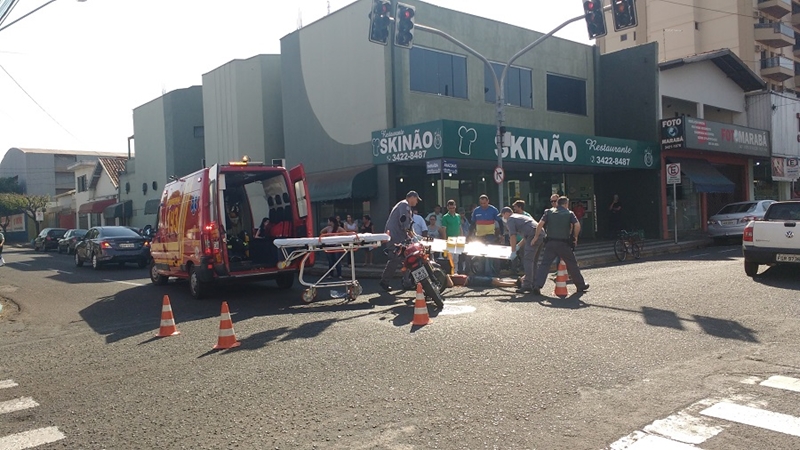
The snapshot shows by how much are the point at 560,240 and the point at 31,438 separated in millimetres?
8696

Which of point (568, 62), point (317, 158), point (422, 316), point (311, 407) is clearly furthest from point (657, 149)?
point (311, 407)

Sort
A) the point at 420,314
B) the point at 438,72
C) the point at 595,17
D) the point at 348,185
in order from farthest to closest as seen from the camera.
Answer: the point at 438,72 → the point at 348,185 → the point at 595,17 → the point at 420,314

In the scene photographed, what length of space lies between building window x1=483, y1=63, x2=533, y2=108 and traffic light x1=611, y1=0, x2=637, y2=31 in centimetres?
940

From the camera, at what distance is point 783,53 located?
53750mm

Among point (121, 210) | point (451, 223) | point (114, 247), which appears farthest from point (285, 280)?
point (121, 210)

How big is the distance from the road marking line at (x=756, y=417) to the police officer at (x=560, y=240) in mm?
6326

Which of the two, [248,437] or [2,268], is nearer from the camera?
[248,437]

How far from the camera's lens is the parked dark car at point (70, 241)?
3355cm

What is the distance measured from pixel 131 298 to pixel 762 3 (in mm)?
53723

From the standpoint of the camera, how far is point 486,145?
19344 mm

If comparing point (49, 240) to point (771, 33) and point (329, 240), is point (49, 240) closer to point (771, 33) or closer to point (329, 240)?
point (329, 240)

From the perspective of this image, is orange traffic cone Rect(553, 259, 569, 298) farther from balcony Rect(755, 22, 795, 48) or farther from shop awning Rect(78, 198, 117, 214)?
balcony Rect(755, 22, 795, 48)

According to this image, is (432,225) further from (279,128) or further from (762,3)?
(762,3)

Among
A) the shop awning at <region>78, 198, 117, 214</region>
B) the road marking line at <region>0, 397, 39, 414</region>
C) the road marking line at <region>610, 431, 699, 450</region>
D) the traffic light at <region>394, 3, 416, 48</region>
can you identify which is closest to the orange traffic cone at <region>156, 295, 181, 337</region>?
the road marking line at <region>0, 397, 39, 414</region>
